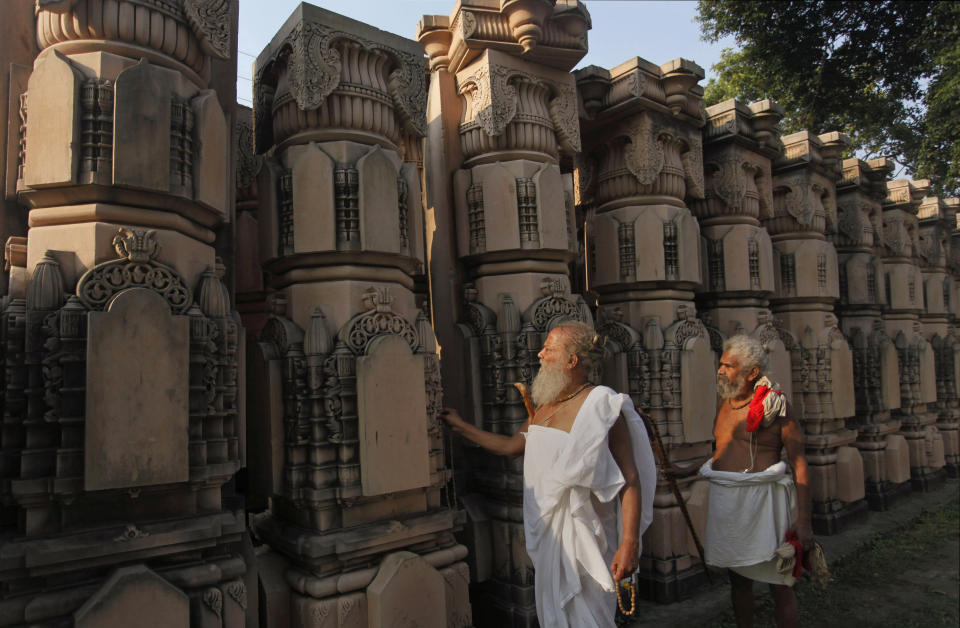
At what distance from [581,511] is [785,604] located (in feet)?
6.04

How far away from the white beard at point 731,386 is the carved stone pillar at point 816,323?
151 inches

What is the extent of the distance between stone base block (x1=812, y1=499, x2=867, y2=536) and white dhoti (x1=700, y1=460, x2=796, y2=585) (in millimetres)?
3998

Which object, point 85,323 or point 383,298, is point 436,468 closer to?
point 383,298

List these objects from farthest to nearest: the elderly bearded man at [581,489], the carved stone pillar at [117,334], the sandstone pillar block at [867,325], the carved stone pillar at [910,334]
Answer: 1. the carved stone pillar at [910,334]
2. the sandstone pillar block at [867,325]
3. the elderly bearded man at [581,489]
4. the carved stone pillar at [117,334]

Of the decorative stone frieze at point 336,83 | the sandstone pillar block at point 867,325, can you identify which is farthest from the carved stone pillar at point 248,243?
the sandstone pillar block at point 867,325

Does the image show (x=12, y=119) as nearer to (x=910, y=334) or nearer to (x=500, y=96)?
(x=500, y=96)

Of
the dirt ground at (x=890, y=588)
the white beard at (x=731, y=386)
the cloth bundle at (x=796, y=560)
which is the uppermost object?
the white beard at (x=731, y=386)

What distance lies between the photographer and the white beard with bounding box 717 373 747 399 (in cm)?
395

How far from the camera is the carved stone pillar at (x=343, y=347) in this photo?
10.9ft

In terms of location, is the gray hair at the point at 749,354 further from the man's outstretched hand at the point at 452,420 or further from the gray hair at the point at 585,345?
the man's outstretched hand at the point at 452,420

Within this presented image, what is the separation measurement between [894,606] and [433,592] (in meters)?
4.06

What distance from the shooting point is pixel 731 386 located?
4.00m

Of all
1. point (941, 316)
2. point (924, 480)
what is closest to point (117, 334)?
point (924, 480)

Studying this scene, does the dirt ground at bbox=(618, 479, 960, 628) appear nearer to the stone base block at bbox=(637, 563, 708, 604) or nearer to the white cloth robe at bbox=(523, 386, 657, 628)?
the stone base block at bbox=(637, 563, 708, 604)
